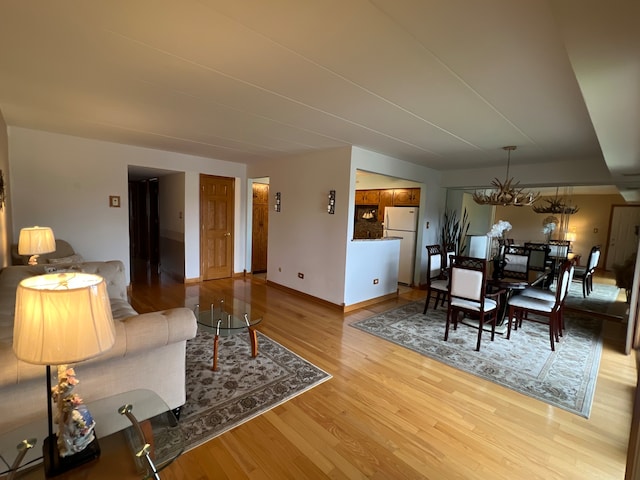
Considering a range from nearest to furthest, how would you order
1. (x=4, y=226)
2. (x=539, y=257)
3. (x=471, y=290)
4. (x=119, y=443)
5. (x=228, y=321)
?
(x=119, y=443)
(x=228, y=321)
(x=4, y=226)
(x=471, y=290)
(x=539, y=257)

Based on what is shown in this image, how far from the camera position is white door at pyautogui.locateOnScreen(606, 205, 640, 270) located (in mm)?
8734

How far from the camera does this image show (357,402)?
2.35m

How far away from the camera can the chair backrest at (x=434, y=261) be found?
14.6ft

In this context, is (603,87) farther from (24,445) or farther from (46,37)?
(24,445)

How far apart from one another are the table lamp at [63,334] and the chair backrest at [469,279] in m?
3.43

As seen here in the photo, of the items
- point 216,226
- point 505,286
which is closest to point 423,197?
point 505,286

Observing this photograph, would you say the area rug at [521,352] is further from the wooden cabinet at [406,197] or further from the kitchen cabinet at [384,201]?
the kitchen cabinet at [384,201]

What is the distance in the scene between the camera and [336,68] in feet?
6.58

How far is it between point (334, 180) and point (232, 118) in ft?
5.86

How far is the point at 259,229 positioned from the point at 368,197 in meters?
2.67

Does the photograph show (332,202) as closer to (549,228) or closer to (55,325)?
(55,325)

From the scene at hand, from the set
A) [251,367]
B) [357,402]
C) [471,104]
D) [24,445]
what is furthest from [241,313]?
[471,104]

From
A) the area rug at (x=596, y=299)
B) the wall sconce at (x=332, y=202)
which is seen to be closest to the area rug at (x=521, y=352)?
the area rug at (x=596, y=299)

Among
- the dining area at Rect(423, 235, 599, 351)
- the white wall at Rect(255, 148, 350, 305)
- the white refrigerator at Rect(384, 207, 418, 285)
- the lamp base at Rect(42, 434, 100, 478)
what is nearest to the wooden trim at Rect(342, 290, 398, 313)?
the white wall at Rect(255, 148, 350, 305)
